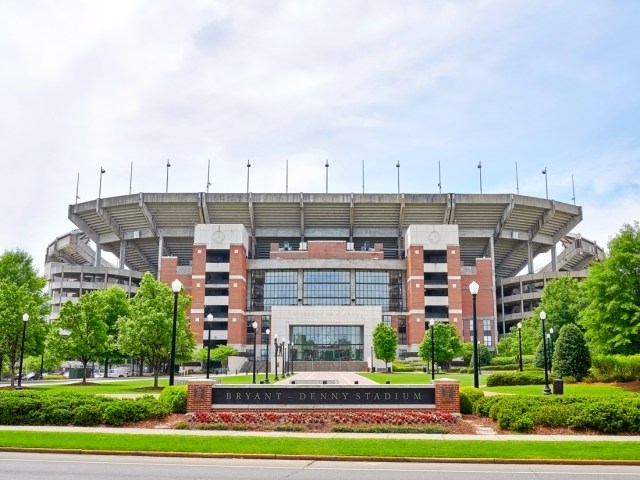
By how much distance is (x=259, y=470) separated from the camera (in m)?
13.4

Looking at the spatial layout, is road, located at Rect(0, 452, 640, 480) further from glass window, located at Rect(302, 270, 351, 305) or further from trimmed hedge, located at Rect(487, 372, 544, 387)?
glass window, located at Rect(302, 270, 351, 305)

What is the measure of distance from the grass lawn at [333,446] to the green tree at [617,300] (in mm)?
26384

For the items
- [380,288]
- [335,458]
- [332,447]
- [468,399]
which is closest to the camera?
[335,458]

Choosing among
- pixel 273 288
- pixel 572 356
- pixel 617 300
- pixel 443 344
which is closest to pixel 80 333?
pixel 572 356

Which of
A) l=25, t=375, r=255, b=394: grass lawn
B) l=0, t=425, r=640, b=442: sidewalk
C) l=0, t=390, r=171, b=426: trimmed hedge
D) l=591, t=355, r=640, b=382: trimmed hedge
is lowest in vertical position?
l=25, t=375, r=255, b=394: grass lawn

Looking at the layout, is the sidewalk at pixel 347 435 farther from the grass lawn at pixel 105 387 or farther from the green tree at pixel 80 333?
the green tree at pixel 80 333

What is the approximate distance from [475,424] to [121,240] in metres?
99.5

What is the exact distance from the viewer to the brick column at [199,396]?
22.8 meters

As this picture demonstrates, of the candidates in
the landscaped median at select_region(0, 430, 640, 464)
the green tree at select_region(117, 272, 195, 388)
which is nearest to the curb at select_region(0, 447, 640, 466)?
the landscaped median at select_region(0, 430, 640, 464)

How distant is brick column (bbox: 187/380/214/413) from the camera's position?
2277 cm

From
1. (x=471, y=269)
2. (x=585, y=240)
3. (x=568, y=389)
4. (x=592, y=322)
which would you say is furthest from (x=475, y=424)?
(x=585, y=240)

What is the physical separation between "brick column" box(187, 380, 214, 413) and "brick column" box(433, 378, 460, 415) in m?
8.17

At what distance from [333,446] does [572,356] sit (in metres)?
27.8

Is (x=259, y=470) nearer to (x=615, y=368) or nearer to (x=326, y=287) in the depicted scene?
(x=615, y=368)
